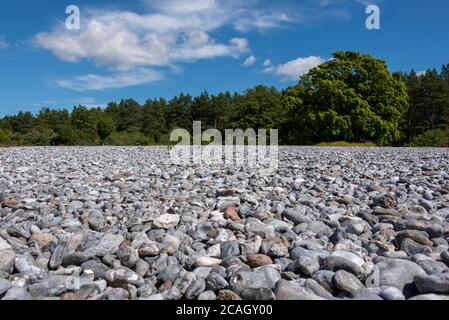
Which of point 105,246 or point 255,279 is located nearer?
point 255,279

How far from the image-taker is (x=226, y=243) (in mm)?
2443

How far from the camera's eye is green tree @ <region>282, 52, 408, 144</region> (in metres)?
24.9

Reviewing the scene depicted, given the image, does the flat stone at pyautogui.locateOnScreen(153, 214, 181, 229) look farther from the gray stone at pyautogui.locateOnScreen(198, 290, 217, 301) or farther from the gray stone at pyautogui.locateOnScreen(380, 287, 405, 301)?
the gray stone at pyautogui.locateOnScreen(380, 287, 405, 301)

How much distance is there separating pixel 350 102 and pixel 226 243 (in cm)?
2439

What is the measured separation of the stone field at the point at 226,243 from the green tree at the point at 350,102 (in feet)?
70.5

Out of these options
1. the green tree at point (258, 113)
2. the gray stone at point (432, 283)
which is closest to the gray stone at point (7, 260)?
the gray stone at point (432, 283)

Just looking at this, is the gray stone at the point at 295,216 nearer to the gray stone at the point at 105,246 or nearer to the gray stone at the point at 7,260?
the gray stone at the point at 105,246

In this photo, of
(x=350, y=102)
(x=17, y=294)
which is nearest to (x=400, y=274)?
(x=17, y=294)

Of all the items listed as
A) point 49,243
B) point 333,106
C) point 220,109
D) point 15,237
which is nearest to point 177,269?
point 49,243

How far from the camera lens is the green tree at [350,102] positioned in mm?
24850

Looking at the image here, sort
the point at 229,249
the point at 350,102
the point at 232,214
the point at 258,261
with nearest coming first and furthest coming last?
the point at 258,261, the point at 229,249, the point at 232,214, the point at 350,102

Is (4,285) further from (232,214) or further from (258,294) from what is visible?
(232,214)

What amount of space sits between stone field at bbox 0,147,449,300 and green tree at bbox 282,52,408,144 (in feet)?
70.5
